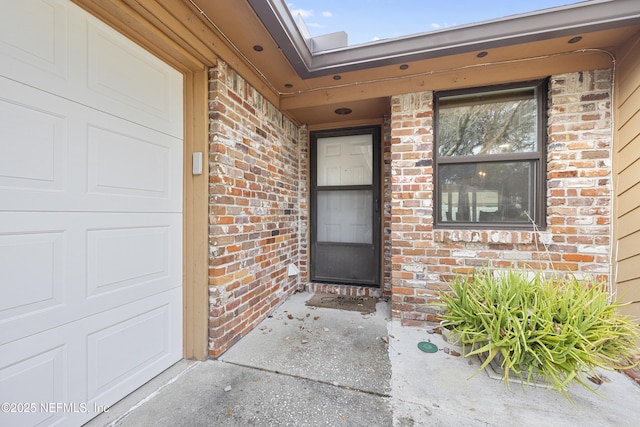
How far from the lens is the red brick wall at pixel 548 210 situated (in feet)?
6.88

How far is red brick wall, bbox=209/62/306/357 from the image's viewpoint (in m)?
1.91

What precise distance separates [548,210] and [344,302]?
2.21 meters

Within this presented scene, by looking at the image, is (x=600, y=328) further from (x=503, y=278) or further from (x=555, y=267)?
(x=555, y=267)

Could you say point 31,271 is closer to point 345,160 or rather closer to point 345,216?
point 345,216

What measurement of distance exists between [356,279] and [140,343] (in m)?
2.40

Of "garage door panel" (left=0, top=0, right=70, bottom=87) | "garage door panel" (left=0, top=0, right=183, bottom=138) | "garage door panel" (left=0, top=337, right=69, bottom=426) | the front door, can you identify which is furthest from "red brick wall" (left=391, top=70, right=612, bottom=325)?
"garage door panel" (left=0, top=0, right=70, bottom=87)

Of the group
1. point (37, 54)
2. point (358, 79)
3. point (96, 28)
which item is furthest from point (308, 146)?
point (37, 54)

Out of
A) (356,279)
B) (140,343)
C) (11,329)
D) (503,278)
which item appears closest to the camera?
(11,329)

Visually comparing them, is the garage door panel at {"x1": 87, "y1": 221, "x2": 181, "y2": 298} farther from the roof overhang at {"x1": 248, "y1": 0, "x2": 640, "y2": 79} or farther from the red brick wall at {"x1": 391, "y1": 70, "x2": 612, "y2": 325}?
the red brick wall at {"x1": 391, "y1": 70, "x2": 612, "y2": 325}

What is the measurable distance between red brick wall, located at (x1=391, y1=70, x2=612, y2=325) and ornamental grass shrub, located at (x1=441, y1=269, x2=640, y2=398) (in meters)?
0.46

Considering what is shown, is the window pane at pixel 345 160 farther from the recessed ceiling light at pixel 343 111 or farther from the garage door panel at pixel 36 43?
the garage door panel at pixel 36 43

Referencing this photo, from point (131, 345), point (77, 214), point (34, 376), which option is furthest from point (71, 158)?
point (131, 345)

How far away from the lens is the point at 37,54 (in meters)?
1.15

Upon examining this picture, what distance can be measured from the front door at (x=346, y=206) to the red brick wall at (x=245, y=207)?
19.1 inches
